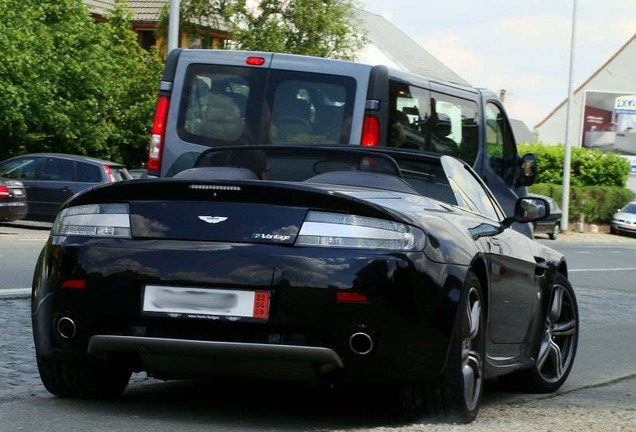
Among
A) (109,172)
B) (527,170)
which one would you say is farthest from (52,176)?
(527,170)

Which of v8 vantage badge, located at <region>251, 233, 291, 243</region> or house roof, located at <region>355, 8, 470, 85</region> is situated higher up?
house roof, located at <region>355, 8, 470, 85</region>

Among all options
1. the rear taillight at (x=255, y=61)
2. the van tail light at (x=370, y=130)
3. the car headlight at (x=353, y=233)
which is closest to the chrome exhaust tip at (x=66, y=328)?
the car headlight at (x=353, y=233)

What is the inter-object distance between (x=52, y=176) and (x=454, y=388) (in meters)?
25.8

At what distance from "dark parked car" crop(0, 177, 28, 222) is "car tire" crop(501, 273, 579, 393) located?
2117 centimetres

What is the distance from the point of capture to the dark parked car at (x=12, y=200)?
94.5 ft

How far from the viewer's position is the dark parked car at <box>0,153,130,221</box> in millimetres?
31078

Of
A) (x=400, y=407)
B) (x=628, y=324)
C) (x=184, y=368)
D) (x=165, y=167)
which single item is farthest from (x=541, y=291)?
(x=165, y=167)

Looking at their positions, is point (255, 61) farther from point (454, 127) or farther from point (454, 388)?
point (454, 388)

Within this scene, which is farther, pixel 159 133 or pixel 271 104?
pixel 159 133

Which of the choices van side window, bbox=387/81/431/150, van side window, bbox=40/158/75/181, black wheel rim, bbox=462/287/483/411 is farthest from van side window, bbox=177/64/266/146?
van side window, bbox=40/158/75/181

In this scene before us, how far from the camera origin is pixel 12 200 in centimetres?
2900

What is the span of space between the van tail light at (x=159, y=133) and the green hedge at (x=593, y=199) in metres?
41.7

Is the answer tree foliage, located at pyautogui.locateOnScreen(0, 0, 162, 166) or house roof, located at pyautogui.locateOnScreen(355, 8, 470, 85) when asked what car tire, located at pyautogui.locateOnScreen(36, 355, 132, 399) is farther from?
house roof, located at pyautogui.locateOnScreen(355, 8, 470, 85)

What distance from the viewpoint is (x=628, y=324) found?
49.1 feet
